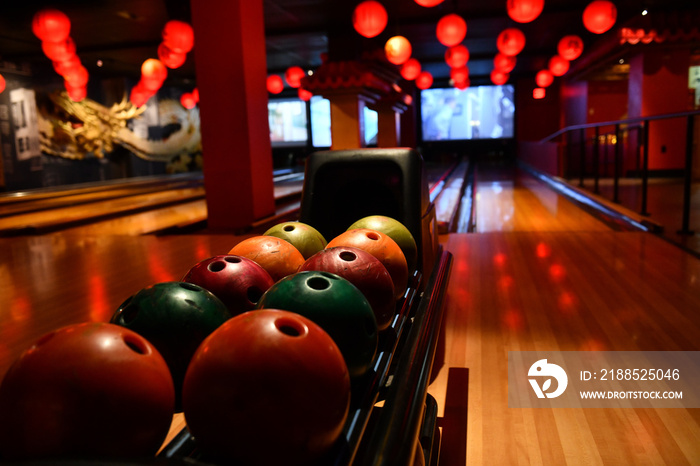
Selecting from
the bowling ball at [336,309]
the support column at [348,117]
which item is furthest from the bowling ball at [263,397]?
the support column at [348,117]

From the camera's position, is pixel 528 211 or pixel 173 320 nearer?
pixel 173 320

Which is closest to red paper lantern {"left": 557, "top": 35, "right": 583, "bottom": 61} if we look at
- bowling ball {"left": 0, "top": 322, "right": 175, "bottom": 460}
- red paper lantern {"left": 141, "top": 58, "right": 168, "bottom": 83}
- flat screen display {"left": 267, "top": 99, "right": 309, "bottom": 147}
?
red paper lantern {"left": 141, "top": 58, "right": 168, "bottom": 83}

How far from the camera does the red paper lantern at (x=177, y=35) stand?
526 centimetres

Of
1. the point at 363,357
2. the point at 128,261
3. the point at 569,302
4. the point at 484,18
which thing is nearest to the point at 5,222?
the point at 128,261

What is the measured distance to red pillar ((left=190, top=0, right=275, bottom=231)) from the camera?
4633mm

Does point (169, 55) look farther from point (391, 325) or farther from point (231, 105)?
point (391, 325)

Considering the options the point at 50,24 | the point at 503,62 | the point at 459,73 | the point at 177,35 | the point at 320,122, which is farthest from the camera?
the point at 320,122

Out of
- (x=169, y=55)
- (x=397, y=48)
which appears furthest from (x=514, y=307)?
(x=169, y=55)

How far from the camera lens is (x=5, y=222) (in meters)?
5.99

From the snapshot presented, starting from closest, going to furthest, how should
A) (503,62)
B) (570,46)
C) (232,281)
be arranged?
(232,281), (570,46), (503,62)

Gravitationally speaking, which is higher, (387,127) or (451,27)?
(451,27)

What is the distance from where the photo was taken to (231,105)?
465cm

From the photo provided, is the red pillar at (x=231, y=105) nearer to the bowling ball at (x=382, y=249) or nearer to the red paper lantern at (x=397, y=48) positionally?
the red paper lantern at (x=397, y=48)

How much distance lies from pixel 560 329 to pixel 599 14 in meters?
3.65
